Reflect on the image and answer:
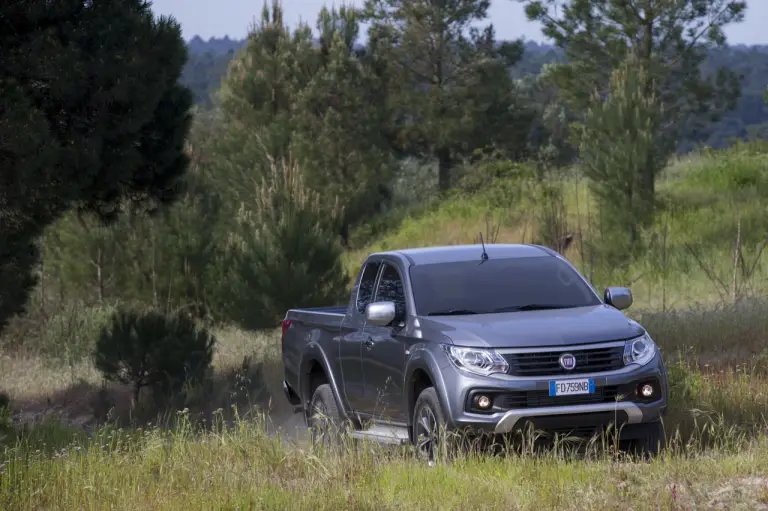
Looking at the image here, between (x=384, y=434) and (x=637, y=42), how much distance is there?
35684 millimetres

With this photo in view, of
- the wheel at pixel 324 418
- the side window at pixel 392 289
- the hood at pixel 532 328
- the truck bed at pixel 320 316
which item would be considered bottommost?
the wheel at pixel 324 418

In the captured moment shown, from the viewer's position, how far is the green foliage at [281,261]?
2089 centimetres

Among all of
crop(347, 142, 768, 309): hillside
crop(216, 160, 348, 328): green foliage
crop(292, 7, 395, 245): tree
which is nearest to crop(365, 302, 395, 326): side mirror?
crop(216, 160, 348, 328): green foliage

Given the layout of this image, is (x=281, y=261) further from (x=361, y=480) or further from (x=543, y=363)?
(x=361, y=480)

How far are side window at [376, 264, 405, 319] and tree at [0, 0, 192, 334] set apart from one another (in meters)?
6.45

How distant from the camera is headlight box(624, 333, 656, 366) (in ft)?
29.4

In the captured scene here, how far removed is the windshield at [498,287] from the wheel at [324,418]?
50.9 inches

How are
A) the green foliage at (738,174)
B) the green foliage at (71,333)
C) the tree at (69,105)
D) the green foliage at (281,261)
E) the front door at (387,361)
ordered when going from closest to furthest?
the front door at (387,361) → the tree at (69,105) → the green foliage at (281,261) → the green foliage at (71,333) → the green foliage at (738,174)

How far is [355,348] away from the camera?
1054 centimetres

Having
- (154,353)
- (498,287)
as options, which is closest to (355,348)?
(498,287)

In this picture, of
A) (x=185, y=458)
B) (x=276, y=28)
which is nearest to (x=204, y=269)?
(x=185, y=458)

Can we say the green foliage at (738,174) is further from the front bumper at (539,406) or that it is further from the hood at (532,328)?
the front bumper at (539,406)

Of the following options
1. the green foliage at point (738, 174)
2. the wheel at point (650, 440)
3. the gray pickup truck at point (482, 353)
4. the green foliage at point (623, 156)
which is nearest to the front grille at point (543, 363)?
the gray pickup truck at point (482, 353)

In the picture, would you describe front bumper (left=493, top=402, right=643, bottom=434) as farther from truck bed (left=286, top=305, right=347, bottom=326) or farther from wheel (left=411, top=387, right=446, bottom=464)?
truck bed (left=286, top=305, right=347, bottom=326)
